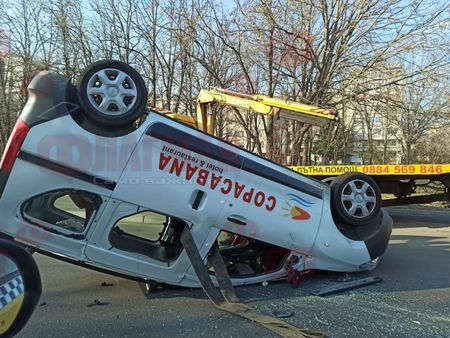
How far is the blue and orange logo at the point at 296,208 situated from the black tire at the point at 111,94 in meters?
1.74

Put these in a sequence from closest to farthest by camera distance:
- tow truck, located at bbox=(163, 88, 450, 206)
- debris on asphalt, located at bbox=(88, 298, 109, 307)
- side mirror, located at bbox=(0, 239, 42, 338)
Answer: side mirror, located at bbox=(0, 239, 42, 338)
debris on asphalt, located at bbox=(88, 298, 109, 307)
tow truck, located at bbox=(163, 88, 450, 206)

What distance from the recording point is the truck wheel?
495cm

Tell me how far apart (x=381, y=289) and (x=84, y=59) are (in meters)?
23.4

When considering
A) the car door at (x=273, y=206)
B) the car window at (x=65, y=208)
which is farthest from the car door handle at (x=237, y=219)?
the car window at (x=65, y=208)

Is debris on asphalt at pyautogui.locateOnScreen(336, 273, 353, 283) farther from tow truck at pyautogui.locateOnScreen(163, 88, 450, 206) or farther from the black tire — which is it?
tow truck at pyautogui.locateOnScreen(163, 88, 450, 206)

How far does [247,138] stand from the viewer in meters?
23.5

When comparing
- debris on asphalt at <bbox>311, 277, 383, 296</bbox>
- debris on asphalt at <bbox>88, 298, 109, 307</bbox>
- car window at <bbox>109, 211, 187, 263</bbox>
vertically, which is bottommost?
debris on asphalt at <bbox>88, 298, 109, 307</bbox>

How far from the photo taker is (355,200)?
16.5 feet

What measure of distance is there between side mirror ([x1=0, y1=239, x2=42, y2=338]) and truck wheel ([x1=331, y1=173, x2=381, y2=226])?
3.07 metres

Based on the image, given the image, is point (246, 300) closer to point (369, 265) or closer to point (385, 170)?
point (369, 265)

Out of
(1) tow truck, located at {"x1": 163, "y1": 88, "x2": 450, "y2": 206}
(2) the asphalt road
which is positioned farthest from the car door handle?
(1) tow truck, located at {"x1": 163, "y1": 88, "x2": 450, "y2": 206}

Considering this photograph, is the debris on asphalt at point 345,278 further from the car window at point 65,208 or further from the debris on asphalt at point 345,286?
the car window at point 65,208

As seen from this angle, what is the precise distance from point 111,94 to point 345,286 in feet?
9.99

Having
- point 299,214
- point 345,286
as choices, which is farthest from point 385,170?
point 299,214
